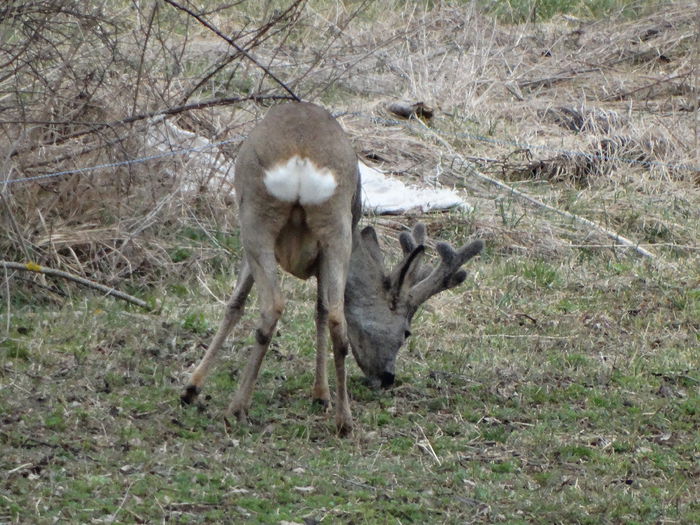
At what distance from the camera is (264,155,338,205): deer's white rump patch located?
571 cm

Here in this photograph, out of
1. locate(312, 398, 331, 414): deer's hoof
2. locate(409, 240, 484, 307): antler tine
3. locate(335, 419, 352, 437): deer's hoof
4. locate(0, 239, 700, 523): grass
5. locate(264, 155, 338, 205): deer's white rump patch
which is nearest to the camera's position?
locate(0, 239, 700, 523): grass

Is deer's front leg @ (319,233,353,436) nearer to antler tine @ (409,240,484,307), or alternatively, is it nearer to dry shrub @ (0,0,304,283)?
antler tine @ (409,240,484,307)

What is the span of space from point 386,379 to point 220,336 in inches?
41.5

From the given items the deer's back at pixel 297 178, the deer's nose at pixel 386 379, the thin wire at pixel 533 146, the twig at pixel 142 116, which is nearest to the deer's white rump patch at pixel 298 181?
the deer's back at pixel 297 178

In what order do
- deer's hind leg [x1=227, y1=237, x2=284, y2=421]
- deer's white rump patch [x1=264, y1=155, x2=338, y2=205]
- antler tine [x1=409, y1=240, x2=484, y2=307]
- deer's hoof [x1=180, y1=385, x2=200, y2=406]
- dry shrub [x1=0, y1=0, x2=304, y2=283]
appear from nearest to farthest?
deer's white rump patch [x1=264, y1=155, x2=338, y2=205] < deer's hind leg [x1=227, y1=237, x2=284, y2=421] < deer's hoof [x1=180, y1=385, x2=200, y2=406] < antler tine [x1=409, y1=240, x2=484, y2=307] < dry shrub [x1=0, y1=0, x2=304, y2=283]

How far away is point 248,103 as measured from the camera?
35.4 ft

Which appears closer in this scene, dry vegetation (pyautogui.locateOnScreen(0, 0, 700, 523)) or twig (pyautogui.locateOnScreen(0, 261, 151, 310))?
dry vegetation (pyautogui.locateOnScreen(0, 0, 700, 523))

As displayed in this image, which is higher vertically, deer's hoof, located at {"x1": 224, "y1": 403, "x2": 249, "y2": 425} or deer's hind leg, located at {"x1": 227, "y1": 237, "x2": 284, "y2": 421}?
deer's hind leg, located at {"x1": 227, "y1": 237, "x2": 284, "y2": 421}

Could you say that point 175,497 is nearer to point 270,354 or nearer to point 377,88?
point 270,354

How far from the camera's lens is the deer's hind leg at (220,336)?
635cm

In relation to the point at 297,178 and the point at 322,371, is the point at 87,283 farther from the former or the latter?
the point at 297,178

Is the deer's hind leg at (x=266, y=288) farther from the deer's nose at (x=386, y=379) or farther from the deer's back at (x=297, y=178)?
the deer's nose at (x=386, y=379)

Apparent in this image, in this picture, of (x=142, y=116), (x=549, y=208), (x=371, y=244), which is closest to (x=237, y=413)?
(x=371, y=244)

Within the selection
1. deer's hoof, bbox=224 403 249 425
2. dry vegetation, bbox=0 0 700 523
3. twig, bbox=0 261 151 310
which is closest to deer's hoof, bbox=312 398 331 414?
dry vegetation, bbox=0 0 700 523
